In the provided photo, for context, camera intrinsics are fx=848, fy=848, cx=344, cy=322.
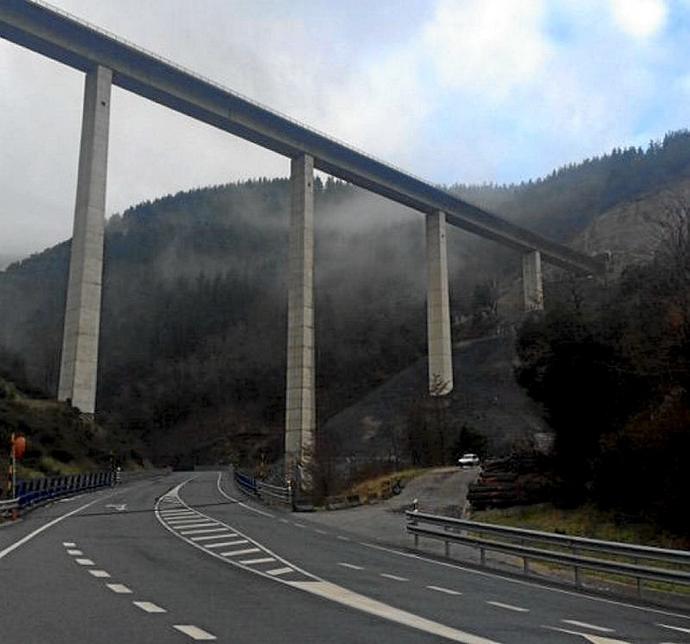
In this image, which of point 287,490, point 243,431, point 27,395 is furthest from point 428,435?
point 243,431

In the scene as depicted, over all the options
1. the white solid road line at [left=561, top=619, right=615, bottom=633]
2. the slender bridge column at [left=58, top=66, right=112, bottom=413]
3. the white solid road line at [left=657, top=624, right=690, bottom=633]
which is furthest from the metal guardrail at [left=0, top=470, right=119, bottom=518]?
the white solid road line at [left=657, top=624, right=690, bottom=633]

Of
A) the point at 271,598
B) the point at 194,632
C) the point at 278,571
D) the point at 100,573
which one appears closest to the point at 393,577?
the point at 278,571

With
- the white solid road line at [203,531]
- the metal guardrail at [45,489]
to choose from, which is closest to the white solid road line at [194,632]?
the white solid road line at [203,531]

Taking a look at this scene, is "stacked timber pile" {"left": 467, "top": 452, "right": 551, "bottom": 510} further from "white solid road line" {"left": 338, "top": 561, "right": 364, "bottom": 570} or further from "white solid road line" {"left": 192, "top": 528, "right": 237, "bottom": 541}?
"white solid road line" {"left": 338, "top": 561, "right": 364, "bottom": 570}

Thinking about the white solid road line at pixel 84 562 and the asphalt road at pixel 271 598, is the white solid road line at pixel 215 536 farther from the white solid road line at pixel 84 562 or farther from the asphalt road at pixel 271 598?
the white solid road line at pixel 84 562

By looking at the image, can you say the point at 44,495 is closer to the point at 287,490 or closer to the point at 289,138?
the point at 287,490

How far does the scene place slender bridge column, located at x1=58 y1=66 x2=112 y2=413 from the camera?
53781mm

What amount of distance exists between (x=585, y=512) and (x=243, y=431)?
149572 millimetres

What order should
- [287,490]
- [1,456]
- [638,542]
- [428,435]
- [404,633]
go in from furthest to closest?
1. [428,435]
2. [1,456]
3. [287,490]
4. [638,542]
5. [404,633]

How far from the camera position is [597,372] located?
27.2 m

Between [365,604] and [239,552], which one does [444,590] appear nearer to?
[365,604]

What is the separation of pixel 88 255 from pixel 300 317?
58.7ft

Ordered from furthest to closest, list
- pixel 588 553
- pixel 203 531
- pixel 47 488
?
pixel 47 488 < pixel 203 531 < pixel 588 553

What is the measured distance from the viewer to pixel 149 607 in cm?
1013
